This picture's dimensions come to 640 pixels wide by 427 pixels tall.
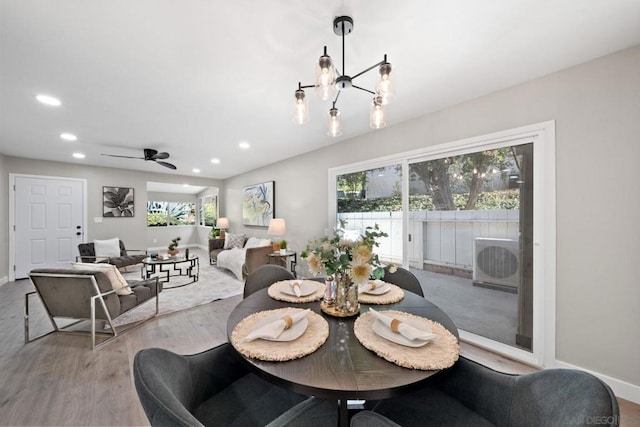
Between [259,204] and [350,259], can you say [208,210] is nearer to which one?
[259,204]

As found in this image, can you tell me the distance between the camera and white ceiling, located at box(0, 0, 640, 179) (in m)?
1.32

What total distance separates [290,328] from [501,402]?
2.92 ft

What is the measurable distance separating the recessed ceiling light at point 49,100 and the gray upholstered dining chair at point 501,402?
3.60m

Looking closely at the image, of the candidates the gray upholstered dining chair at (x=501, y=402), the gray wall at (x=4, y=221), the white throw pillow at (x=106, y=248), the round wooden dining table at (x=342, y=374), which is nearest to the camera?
the gray upholstered dining chair at (x=501, y=402)

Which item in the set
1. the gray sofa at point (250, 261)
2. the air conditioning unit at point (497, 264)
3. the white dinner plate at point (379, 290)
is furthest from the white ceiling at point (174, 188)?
the air conditioning unit at point (497, 264)

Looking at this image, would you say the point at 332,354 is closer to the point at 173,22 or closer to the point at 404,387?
the point at 404,387

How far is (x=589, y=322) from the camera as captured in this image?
1778 millimetres

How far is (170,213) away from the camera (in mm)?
9055

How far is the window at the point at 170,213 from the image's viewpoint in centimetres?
867

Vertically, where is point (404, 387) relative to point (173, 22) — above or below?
below

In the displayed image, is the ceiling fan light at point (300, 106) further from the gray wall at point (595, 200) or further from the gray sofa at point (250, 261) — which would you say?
the gray sofa at point (250, 261)

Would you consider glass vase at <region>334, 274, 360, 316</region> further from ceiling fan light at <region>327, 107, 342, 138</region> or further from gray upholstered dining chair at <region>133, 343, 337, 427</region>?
ceiling fan light at <region>327, 107, 342, 138</region>

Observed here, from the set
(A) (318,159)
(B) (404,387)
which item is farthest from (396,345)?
(A) (318,159)

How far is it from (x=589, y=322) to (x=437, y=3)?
8.05 feet
